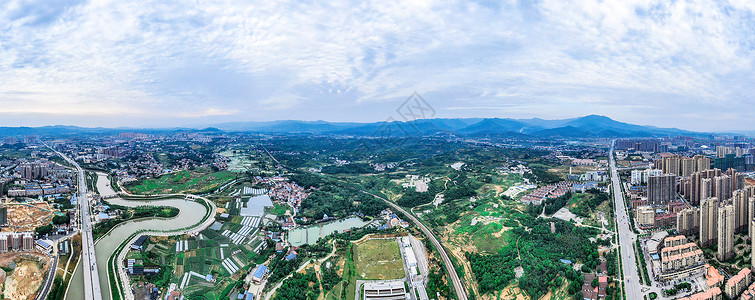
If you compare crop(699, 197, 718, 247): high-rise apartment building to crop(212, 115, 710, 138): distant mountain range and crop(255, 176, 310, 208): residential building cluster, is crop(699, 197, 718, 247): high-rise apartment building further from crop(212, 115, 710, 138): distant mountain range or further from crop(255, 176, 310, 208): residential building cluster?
crop(212, 115, 710, 138): distant mountain range

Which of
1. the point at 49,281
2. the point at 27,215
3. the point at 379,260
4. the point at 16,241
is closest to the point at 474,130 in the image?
the point at 379,260

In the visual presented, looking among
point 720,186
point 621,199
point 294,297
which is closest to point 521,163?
point 621,199

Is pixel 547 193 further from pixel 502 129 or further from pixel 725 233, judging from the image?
pixel 502 129

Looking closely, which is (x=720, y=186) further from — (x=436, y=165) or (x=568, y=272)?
(x=436, y=165)

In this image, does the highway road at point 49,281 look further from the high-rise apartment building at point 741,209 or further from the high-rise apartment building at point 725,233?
the high-rise apartment building at point 741,209

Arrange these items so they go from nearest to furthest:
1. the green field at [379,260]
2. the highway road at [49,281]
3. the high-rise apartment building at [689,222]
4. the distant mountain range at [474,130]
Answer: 1. the highway road at [49,281]
2. the green field at [379,260]
3. the high-rise apartment building at [689,222]
4. the distant mountain range at [474,130]

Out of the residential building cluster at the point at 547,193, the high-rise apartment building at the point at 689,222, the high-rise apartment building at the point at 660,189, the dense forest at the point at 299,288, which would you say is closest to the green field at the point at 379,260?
the dense forest at the point at 299,288

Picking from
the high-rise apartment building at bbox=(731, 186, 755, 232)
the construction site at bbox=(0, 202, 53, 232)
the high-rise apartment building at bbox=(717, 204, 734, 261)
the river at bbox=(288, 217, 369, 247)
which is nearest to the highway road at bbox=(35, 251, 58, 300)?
the construction site at bbox=(0, 202, 53, 232)
